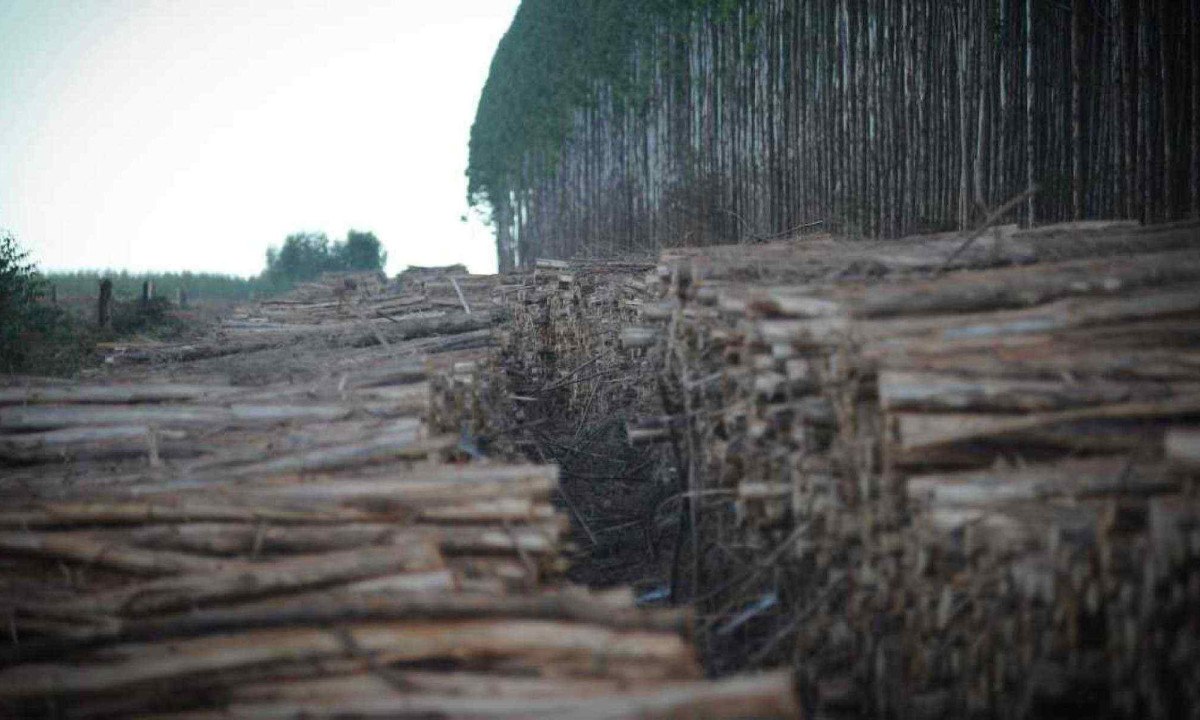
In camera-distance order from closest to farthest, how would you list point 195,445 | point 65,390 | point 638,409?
point 195,445 < point 65,390 < point 638,409

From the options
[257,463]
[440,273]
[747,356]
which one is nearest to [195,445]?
[257,463]

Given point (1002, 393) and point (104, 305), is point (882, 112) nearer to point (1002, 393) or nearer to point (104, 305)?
point (1002, 393)

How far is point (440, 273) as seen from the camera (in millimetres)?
13805

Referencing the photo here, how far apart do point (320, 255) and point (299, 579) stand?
140ft

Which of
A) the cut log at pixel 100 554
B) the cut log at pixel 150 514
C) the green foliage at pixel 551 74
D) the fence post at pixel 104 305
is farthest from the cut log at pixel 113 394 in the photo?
the fence post at pixel 104 305

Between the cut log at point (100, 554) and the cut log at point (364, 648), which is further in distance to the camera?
the cut log at point (100, 554)

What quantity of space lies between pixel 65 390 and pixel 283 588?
2492mm

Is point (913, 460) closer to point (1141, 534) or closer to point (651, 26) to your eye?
point (1141, 534)

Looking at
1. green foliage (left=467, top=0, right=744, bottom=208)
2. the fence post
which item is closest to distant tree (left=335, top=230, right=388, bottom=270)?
green foliage (left=467, top=0, right=744, bottom=208)

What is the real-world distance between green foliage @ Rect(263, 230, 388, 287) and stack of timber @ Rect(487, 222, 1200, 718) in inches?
1581

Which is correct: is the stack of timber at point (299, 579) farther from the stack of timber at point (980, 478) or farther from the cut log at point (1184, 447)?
the cut log at point (1184, 447)

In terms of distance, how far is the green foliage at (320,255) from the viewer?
144ft

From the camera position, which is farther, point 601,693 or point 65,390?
point 65,390

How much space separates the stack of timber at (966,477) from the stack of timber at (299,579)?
0.74 metres
